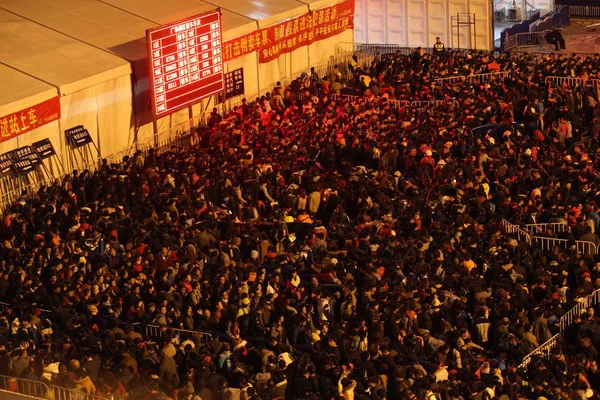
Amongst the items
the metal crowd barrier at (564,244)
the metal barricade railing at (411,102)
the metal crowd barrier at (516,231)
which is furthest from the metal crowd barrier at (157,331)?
the metal barricade railing at (411,102)

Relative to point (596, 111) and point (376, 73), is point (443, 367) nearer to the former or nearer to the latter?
point (596, 111)

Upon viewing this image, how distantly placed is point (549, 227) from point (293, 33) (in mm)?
14840

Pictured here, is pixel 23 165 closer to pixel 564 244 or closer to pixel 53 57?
pixel 53 57

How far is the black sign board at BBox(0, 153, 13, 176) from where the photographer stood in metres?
29.4

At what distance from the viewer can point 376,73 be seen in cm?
3834

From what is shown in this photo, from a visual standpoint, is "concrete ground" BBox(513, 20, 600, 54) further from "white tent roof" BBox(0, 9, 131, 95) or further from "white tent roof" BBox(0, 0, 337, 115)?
"white tent roof" BBox(0, 9, 131, 95)

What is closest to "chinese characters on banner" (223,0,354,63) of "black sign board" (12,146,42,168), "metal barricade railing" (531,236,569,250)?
"black sign board" (12,146,42,168)

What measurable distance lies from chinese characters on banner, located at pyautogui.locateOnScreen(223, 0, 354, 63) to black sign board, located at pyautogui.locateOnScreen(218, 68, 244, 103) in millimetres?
524

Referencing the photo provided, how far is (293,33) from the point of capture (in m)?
39.7

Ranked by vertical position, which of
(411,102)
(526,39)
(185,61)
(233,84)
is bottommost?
(526,39)

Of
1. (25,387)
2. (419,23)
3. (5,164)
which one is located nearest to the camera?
(25,387)

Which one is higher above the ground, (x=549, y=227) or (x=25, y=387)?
(x=25, y=387)

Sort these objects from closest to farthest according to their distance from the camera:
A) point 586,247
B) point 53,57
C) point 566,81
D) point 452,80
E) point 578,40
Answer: point 586,247
point 53,57
point 566,81
point 452,80
point 578,40

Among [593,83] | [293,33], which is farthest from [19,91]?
[593,83]
